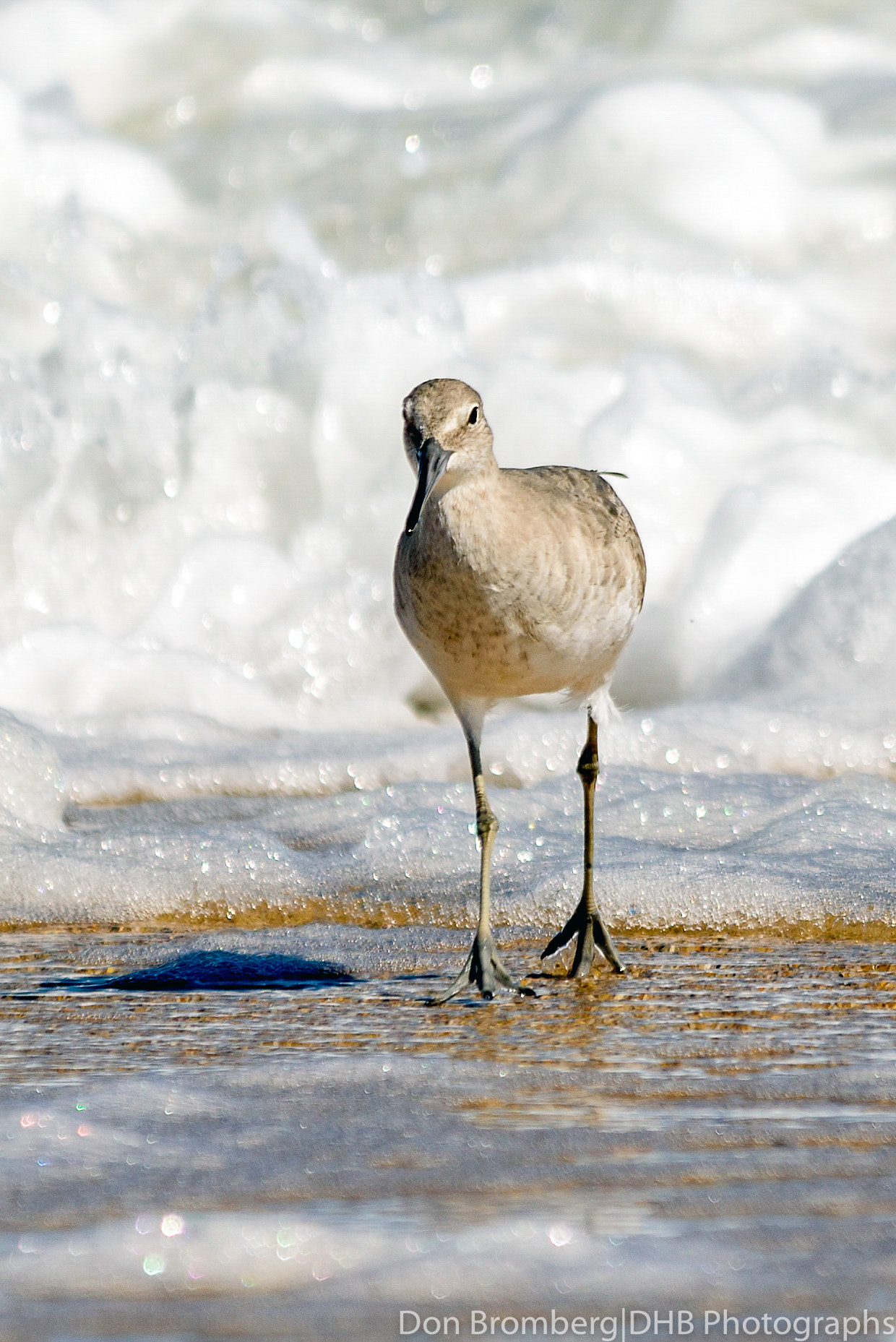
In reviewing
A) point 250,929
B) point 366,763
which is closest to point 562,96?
point 366,763

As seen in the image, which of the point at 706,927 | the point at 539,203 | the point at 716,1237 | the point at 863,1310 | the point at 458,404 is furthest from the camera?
the point at 539,203

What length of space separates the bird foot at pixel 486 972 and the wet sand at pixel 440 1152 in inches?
3.3

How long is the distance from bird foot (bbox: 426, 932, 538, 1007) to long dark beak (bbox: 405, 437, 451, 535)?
0.85 metres

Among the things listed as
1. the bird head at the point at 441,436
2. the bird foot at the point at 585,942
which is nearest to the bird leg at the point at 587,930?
the bird foot at the point at 585,942

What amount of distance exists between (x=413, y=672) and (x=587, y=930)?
3.62 m

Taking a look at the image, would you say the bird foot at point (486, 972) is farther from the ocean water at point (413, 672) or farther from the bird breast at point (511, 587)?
the bird breast at point (511, 587)

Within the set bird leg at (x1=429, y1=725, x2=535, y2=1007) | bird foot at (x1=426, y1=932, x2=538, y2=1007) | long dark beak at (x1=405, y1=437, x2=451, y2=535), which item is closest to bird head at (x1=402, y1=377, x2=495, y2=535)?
long dark beak at (x1=405, y1=437, x2=451, y2=535)

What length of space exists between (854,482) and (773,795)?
10.2 feet

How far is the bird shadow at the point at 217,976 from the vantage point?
356 centimetres

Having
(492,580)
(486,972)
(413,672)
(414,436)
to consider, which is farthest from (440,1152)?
(413,672)

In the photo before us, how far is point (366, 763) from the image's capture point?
5.79 meters

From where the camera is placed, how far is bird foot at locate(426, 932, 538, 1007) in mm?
3494

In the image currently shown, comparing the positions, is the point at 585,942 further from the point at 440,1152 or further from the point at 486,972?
the point at 440,1152

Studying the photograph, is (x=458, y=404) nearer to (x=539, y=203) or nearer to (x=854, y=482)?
(x=854, y=482)
